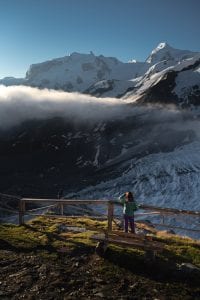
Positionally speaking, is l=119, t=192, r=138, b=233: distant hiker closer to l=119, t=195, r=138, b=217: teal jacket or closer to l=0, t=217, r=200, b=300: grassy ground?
l=119, t=195, r=138, b=217: teal jacket

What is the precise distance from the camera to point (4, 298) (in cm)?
1330

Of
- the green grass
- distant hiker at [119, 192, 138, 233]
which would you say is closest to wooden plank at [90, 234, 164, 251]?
the green grass

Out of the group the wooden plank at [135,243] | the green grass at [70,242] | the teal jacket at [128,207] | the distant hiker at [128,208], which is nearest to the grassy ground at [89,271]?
the green grass at [70,242]

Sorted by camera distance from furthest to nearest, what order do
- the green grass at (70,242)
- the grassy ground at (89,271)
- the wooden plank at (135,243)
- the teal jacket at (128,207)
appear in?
the teal jacket at (128,207) < the green grass at (70,242) < the wooden plank at (135,243) < the grassy ground at (89,271)

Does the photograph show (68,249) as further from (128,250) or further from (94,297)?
(94,297)

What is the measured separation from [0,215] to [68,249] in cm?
14704

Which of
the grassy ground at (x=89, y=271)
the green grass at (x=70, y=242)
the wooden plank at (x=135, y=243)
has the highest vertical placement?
the wooden plank at (x=135, y=243)

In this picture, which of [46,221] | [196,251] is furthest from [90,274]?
[46,221]

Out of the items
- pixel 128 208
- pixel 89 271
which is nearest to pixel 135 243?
pixel 89 271

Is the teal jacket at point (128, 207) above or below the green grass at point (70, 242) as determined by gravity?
above

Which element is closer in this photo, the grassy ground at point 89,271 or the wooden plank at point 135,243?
the grassy ground at point 89,271

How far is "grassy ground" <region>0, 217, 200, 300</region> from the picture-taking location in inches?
540

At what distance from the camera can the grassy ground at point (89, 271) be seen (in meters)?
13.7

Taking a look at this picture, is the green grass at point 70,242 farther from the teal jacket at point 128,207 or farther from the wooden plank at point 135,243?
the teal jacket at point 128,207
